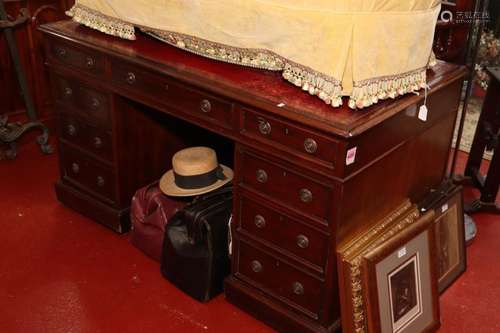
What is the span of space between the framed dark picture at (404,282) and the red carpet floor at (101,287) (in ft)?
0.58

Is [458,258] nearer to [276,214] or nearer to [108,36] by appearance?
[276,214]

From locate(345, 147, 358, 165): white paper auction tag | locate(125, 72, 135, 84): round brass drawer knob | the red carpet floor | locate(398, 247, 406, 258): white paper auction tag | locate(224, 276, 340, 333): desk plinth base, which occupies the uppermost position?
locate(125, 72, 135, 84): round brass drawer knob

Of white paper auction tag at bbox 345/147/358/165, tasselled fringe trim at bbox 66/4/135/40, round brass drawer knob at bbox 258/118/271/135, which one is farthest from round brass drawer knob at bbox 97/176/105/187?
white paper auction tag at bbox 345/147/358/165

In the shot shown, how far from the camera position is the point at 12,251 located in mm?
2764

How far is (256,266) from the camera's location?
92.4 inches

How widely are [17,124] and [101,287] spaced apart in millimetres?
1421

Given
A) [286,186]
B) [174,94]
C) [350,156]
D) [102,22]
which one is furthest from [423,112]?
[102,22]

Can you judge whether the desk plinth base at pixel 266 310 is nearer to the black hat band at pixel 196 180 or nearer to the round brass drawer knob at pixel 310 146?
the black hat band at pixel 196 180

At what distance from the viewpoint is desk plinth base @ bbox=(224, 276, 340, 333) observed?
88.5 inches

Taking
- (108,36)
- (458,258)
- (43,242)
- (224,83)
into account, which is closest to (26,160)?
(43,242)

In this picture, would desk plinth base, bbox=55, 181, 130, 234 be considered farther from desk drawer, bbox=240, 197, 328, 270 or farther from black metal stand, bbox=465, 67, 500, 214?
black metal stand, bbox=465, 67, 500, 214

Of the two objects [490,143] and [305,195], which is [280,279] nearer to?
[305,195]

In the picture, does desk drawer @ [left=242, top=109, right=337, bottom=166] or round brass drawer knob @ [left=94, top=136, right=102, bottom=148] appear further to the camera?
round brass drawer knob @ [left=94, top=136, right=102, bottom=148]

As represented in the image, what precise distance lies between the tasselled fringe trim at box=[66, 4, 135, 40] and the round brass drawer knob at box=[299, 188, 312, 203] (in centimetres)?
102
